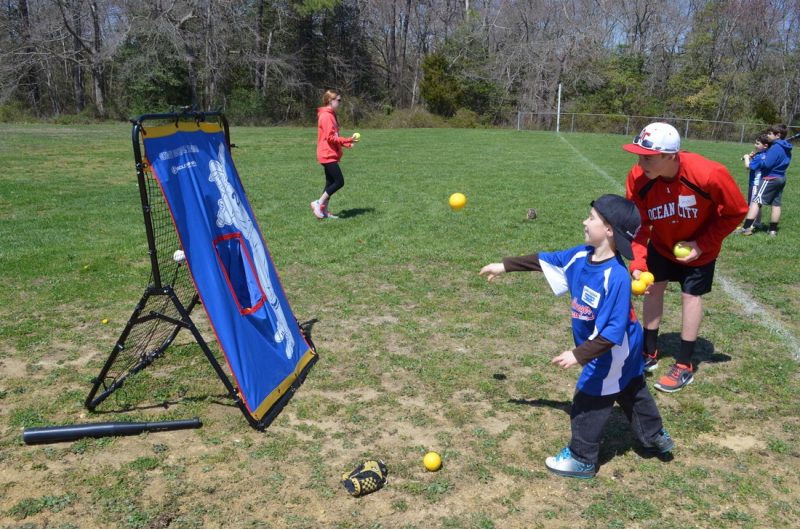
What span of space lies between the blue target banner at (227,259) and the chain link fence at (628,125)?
111 ft

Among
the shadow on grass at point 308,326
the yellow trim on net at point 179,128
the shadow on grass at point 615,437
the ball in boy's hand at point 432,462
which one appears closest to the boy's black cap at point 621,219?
the shadow on grass at point 615,437

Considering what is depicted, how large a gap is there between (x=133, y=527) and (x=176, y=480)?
427 millimetres

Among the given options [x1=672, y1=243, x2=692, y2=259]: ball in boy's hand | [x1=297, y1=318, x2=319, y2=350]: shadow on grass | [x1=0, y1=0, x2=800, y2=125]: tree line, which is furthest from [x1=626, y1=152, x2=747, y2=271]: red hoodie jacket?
[x1=0, y1=0, x2=800, y2=125]: tree line

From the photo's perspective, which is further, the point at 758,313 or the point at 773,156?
the point at 773,156

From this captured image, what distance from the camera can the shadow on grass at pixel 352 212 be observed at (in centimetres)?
1134

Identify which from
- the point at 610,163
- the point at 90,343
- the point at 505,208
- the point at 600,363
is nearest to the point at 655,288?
the point at 600,363

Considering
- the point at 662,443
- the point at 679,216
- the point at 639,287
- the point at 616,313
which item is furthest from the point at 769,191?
the point at 616,313

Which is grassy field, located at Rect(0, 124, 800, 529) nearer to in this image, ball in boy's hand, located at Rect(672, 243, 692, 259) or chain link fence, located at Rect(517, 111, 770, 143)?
ball in boy's hand, located at Rect(672, 243, 692, 259)

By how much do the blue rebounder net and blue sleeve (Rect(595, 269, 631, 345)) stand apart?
239cm

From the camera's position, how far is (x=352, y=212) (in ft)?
38.3

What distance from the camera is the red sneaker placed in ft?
16.2

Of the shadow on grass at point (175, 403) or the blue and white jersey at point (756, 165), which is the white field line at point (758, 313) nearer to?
the blue and white jersey at point (756, 165)

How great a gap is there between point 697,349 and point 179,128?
4.89 m

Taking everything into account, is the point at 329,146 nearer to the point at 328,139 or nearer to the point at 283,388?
the point at 328,139
